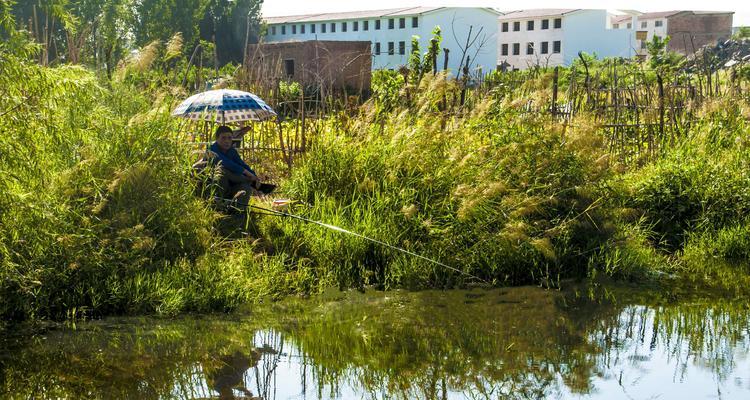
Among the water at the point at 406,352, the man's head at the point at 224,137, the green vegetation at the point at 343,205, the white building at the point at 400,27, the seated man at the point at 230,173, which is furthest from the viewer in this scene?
the white building at the point at 400,27

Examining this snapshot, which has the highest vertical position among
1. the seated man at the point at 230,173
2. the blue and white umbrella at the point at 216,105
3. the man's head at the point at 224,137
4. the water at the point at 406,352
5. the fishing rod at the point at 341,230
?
the blue and white umbrella at the point at 216,105

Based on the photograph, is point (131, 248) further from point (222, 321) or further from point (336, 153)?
point (336, 153)

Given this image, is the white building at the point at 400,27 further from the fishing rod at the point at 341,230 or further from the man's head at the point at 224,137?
the fishing rod at the point at 341,230

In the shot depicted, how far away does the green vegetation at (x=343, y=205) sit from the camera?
7.03 meters

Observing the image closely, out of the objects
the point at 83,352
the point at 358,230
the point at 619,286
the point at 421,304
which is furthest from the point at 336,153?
the point at 83,352

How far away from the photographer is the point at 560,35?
71562mm

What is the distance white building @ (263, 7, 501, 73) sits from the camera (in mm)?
66500

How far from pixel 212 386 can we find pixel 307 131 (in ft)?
23.5

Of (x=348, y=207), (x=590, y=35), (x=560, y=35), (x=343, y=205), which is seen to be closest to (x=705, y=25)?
(x=590, y=35)

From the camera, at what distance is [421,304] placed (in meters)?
8.04

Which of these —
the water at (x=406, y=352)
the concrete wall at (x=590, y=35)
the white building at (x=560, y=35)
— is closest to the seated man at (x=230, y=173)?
the water at (x=406, y=352)

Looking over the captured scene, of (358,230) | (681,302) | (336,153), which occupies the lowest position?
(681,302)

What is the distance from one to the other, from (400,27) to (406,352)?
65523 mm

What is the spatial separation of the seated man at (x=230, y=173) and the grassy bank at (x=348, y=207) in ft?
1.03
